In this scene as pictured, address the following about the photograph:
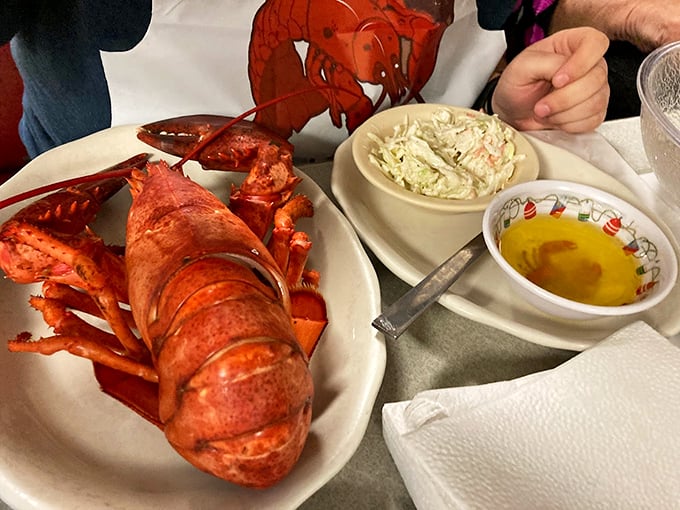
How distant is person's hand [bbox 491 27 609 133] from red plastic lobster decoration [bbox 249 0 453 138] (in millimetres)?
240

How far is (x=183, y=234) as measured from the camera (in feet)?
2.79

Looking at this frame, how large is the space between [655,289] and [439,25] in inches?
34.1

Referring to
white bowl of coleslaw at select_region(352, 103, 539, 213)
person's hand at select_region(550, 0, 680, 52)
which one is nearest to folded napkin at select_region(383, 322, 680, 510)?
white bowl of coleslaw at select_region(352, 103, 539, 213)

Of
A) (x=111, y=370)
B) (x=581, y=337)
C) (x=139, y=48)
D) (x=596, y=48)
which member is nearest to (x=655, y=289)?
(x=581, y=337)

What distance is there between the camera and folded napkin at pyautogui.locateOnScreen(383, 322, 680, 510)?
60 centimetres

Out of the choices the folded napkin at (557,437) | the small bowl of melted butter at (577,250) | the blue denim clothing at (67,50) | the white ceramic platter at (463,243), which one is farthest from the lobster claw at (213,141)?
the folded napkin at (557,437)

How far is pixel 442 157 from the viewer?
112 centimetres

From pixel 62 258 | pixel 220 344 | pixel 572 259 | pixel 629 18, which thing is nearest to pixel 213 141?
pixel 62 258

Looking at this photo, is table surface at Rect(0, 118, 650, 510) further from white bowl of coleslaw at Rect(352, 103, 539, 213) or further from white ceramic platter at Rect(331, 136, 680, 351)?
white bowl of coleslaw at Rect(352, 103, 539, 213)

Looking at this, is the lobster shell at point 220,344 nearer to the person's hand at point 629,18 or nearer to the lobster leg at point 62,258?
the lobster leg at point 62,258

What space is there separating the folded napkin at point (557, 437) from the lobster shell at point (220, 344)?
0.13 m

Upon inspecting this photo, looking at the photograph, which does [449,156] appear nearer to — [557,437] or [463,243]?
[463,243]

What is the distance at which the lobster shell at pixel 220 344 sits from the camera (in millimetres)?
681

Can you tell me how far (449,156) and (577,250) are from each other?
1.02ft
